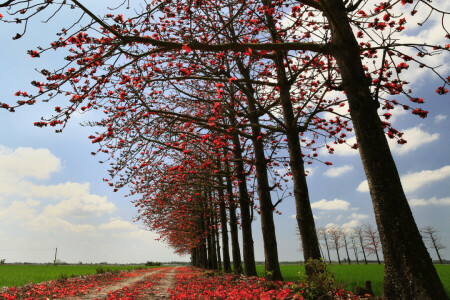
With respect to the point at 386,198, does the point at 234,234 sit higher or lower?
lower

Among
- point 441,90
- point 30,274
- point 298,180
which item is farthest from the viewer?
point 30,274

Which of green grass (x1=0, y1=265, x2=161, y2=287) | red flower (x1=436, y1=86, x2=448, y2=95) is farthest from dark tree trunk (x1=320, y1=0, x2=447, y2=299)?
green grass (x1=0, y1=265, x2=161, y2=287)

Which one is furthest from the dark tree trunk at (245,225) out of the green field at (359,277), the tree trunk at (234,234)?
the green field at (359,277)

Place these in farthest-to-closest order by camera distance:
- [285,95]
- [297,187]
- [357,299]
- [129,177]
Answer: [129,177], [285,95], [297,187], [357,299]

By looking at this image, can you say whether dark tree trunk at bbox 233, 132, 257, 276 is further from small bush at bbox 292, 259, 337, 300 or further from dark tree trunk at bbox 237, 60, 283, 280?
small bush at bbox 292, 259, 337, 300

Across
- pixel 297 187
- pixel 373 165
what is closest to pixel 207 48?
pixel 373 165

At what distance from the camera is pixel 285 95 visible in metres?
7.98

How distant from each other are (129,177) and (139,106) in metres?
2.52

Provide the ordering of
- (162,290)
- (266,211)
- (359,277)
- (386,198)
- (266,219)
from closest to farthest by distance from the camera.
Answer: (386,198), (266,219), (266,211), (162,290), (359,277)

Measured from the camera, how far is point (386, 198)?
400 cm

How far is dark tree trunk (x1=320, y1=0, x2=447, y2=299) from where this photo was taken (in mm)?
3611

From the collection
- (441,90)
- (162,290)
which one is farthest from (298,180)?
(162,290)

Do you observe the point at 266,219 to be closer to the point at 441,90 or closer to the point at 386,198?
the point at 386,198

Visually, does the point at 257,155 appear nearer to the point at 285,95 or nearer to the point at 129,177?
the point at 285,95
